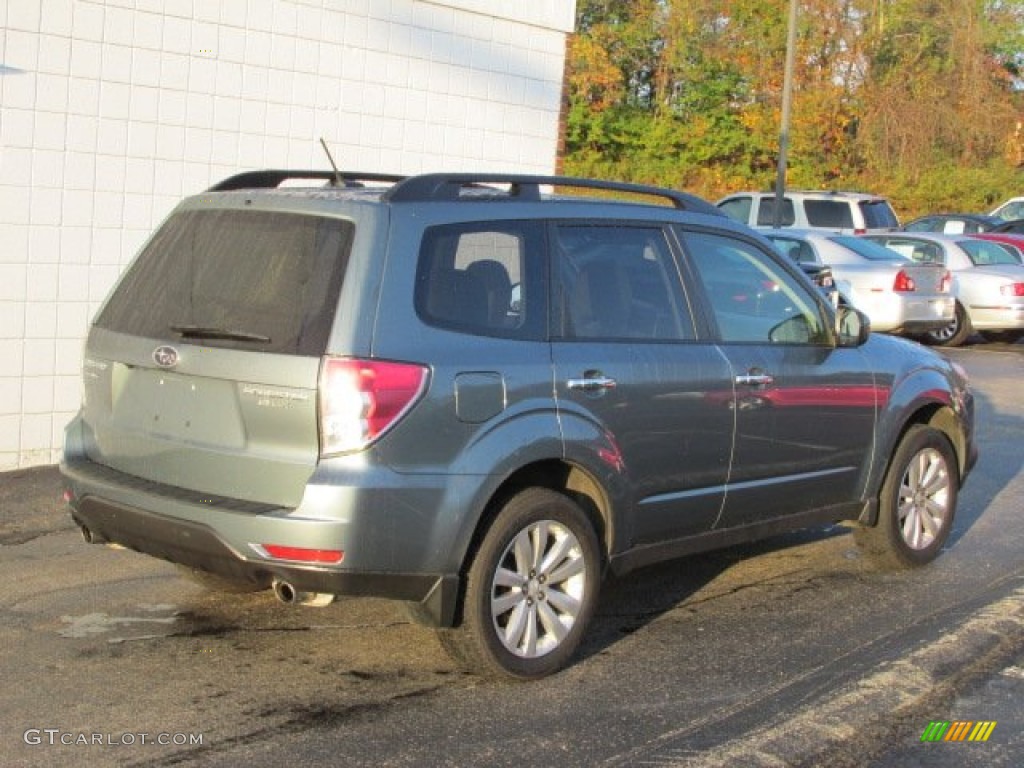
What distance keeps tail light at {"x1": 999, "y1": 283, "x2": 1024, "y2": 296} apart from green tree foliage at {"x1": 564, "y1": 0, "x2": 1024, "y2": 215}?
2192 cm

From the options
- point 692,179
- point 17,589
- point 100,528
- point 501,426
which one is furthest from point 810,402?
point 692,179

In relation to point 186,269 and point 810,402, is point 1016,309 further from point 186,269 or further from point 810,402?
point 186,269

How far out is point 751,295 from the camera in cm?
673

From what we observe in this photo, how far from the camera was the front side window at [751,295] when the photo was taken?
6441 mm

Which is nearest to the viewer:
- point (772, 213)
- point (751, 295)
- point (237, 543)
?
point (237, 543)

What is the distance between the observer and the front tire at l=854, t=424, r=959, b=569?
24.2ft

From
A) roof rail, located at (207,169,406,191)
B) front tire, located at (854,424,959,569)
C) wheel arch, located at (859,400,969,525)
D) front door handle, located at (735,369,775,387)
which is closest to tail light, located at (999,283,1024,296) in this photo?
wheel arch, located at (859,400,969,525)

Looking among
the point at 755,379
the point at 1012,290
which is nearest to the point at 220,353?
the point at 755,379

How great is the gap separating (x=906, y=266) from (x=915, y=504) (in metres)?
12.4

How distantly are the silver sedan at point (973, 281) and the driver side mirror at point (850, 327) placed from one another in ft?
46.7

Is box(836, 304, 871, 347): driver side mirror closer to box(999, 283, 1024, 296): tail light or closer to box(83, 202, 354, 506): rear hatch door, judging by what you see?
box(83, 202, 354, 506): rear hatch door

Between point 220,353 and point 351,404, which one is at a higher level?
point 220,353

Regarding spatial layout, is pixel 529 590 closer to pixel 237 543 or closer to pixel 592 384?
pixel 592 384

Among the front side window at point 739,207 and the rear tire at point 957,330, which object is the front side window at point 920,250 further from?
the front side window at point 739,207
